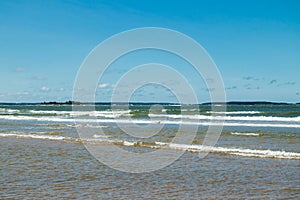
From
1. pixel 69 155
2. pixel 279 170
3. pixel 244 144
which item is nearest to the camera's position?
pixel 279 170

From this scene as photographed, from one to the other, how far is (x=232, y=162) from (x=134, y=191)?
236 inches

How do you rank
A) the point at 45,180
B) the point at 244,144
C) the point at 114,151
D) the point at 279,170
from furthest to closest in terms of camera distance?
the point at 244,144, the point at 114,151, the point at 279,170, the point at 45,180

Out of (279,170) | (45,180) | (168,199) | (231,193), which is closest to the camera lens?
(168,199)

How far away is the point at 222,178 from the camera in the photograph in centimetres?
1252

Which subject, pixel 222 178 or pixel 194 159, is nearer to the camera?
pixel 222 178

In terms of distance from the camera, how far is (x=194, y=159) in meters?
16.7

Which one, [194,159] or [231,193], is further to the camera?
[194,159]

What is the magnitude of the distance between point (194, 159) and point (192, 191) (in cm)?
585

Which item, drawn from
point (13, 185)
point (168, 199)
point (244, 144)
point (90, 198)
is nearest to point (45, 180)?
point (13, 185)

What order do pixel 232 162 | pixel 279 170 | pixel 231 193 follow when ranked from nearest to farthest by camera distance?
pixel 231 193 → pixel 279 170 → pixel 232 162

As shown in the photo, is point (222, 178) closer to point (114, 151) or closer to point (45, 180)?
point (45, 180)

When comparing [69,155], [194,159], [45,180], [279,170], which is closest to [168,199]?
[45,180]

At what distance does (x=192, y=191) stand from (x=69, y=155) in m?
8.34

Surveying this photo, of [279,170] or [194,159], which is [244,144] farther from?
[279,170]
